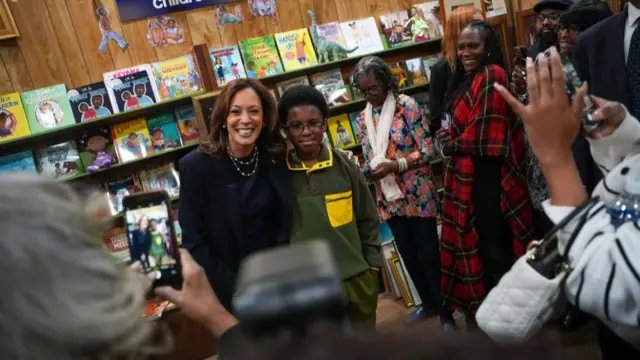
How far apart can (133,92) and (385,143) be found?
1686mm

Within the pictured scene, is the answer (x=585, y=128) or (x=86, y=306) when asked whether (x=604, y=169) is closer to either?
(x=585, y=128)

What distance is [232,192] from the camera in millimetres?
1454

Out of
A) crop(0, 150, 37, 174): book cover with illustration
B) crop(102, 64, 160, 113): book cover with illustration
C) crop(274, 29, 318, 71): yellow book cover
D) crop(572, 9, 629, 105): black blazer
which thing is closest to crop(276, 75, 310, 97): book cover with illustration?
crop(274, 29, 318, 71): yellow book cover

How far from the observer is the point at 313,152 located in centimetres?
166

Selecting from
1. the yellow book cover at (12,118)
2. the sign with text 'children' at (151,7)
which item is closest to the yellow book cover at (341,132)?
the sign with text 'children' at (151,7)

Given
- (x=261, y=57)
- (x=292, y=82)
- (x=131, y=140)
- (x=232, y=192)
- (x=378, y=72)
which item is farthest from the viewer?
(x=292, y=82)

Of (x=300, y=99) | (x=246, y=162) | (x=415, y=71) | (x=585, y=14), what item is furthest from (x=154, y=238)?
(x=415, y=71)

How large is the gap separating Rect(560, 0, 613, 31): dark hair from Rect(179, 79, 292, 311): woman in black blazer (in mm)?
1407

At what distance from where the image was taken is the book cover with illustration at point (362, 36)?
330cm

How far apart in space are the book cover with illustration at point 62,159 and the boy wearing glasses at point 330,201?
71.4 inches

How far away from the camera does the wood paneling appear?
2.78 metres

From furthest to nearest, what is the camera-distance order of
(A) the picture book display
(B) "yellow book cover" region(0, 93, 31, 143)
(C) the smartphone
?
(A) the picture book display → (B) "yellow book cover" region(0, 93, 31, 143) → (C) the smartphone

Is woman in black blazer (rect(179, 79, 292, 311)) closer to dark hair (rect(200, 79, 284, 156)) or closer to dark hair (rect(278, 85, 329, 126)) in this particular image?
dark hair (rect(200, 79, 284, 156))

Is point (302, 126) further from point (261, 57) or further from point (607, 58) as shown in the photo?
point (261, 57)
